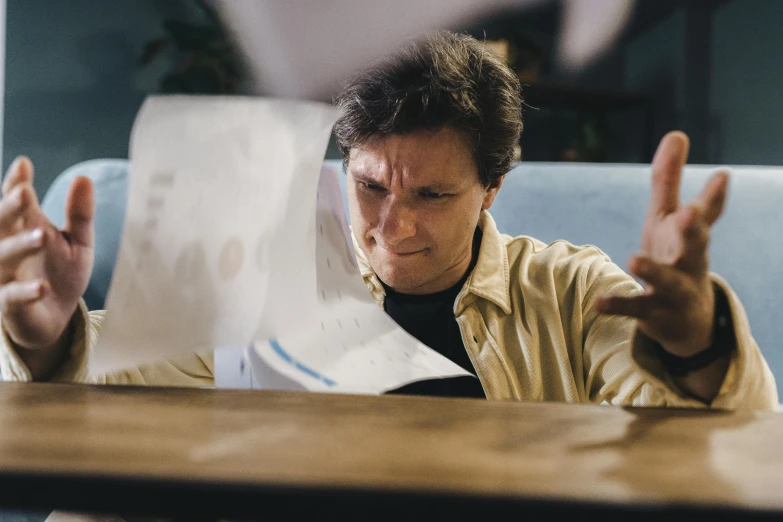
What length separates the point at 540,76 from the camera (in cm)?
214

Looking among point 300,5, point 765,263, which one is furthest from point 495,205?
point 300,5

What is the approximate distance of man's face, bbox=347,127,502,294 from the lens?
2.40ft

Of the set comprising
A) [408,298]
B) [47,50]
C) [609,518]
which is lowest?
[408,298]

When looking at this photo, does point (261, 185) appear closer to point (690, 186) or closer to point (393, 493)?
point (393, 493)

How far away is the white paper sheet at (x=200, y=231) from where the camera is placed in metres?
0.40

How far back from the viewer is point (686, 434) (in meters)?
0.31

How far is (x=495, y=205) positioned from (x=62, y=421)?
3.69ft

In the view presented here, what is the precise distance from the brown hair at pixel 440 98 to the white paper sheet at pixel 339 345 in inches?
8.1

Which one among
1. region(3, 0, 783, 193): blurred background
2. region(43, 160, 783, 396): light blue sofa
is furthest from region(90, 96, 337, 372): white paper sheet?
region(3, 0, 783, 193): blurred background

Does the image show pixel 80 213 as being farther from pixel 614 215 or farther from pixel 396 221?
pixel 614 215

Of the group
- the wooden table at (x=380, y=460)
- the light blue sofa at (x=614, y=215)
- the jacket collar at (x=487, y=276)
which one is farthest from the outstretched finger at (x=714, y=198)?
the light blue sofa at (x=614, y=215)

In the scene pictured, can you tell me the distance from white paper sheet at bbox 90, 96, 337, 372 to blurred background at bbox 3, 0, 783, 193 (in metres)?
1.56

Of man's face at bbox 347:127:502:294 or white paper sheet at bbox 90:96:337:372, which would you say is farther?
man's face at bbox 347:127:502:294

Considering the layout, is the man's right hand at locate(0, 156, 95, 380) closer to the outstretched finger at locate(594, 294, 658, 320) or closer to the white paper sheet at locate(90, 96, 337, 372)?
the white paper sheet at locate(90, 96, 337, 372)
